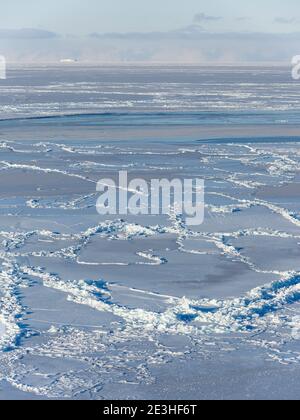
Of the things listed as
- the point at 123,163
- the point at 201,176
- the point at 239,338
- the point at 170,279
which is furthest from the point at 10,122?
the point at 239,338

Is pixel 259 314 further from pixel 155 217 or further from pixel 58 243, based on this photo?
pixel 155 217

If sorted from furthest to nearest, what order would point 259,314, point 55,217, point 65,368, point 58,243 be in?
point 55,217, point 58,243, point 259,314, point 65,368

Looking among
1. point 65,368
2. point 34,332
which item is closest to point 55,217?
point 34,332

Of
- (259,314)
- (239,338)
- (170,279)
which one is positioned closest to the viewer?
(239,338)
